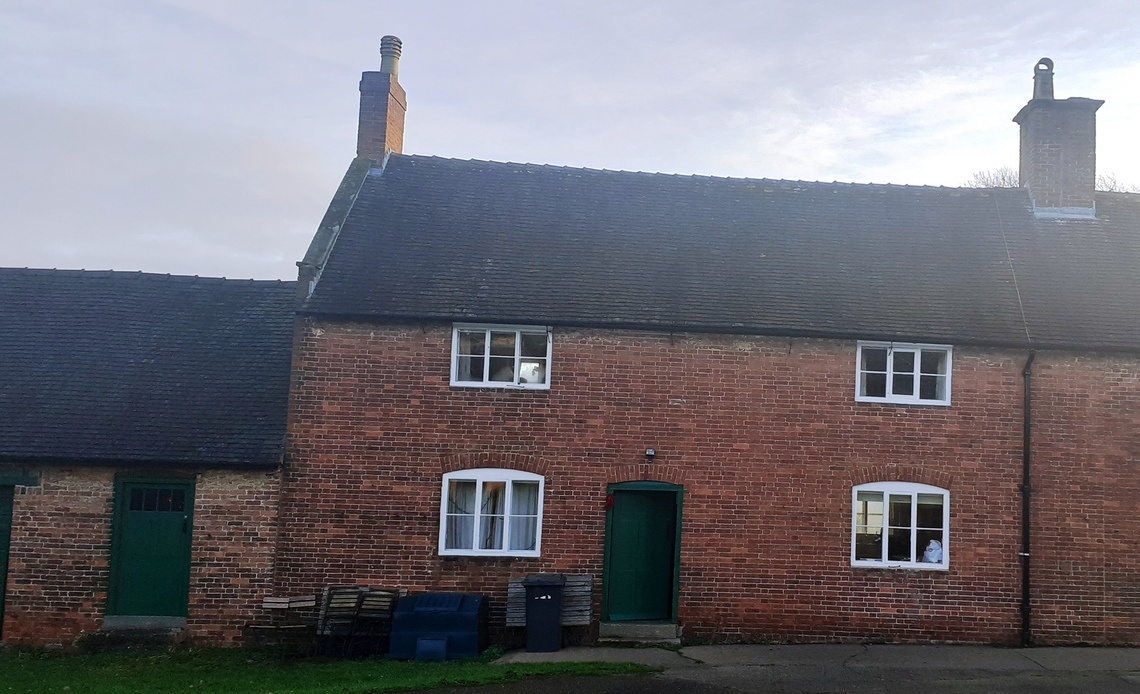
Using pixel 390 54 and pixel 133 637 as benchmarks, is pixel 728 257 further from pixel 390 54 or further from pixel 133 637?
pixel 133 637

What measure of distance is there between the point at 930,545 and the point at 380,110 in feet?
41.3

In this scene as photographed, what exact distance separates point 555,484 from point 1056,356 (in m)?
8.10

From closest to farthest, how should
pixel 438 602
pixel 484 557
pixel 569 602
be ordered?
1. pixel 438 602
2. pixel 569 602
3. pixel 484 557

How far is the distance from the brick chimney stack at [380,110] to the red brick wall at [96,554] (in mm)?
7032

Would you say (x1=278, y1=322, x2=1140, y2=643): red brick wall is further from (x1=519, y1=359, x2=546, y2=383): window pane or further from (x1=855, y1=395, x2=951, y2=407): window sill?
(x1=519, y1=359, x2=546, y2=383): window pane

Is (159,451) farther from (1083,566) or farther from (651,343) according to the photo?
(1083,566)

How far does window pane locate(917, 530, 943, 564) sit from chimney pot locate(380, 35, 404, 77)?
13074mm

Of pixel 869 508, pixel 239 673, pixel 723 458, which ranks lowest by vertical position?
pixel 239 673

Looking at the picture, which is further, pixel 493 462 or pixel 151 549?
pixel 493 462

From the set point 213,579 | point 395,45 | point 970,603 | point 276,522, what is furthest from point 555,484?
point 395,45

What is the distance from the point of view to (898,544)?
13.7m

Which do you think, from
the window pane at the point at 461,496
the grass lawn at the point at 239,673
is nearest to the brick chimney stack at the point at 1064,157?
the window pane at the point at 461,496

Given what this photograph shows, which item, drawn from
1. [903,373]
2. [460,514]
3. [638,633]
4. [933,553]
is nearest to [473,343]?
[460,514]

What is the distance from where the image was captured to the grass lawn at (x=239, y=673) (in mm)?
11023
